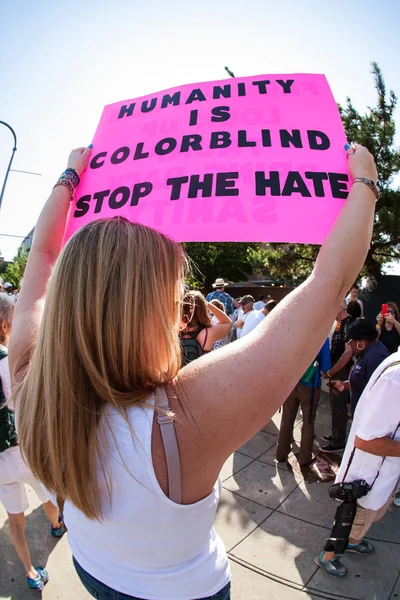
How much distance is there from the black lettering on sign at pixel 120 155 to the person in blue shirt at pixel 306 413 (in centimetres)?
344

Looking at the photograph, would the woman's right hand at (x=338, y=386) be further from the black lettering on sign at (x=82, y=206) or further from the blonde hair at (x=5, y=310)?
the black lettering on sign at (x=82, y=206)

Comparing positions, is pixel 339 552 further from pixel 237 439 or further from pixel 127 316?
pixel 127 316

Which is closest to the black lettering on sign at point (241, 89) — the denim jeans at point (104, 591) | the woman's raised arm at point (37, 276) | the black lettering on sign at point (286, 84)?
the black lettering on sign at point (286, 84)

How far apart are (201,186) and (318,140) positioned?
547 mm

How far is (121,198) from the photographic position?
173cm

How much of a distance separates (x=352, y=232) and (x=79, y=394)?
81cm

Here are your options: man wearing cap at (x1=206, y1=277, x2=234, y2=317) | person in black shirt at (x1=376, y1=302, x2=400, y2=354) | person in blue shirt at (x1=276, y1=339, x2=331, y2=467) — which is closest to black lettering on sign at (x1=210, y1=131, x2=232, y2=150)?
person in blue shirt at (x1=276, y1=339, x2=331, y2=467)

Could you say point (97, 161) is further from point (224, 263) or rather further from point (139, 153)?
point (224, 263)

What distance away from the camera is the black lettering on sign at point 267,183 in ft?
5.15

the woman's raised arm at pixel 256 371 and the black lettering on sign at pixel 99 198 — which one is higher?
the black lettering on sign at pixel 99 198

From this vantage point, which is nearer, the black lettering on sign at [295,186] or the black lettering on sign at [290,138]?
the black lettering on sign at [295,186]

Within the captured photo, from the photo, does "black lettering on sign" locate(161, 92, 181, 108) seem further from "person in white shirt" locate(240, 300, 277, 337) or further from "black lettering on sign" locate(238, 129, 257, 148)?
"person in white shirt" locate(240, 300, 277, 337)

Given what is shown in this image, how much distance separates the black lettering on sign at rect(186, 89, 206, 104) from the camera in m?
1.93

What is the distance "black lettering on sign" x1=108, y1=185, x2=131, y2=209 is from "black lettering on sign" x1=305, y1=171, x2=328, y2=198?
77 centimetres
